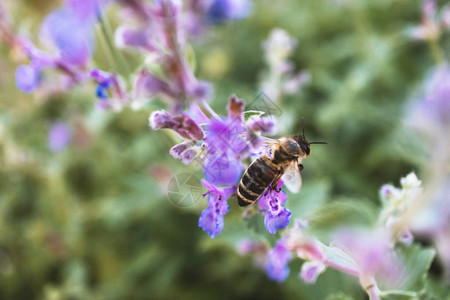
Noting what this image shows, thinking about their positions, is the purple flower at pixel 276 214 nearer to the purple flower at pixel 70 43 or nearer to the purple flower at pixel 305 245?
the purple flower at pixel 305 245

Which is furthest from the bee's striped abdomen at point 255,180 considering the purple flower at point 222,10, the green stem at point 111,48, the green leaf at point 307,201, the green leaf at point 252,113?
the purple flower at point 222,10

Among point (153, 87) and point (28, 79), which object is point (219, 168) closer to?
point (153, 87)

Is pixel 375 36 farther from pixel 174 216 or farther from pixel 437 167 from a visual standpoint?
pixel 437 167

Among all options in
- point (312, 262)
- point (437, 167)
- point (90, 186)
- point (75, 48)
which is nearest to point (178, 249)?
point (90, 186)

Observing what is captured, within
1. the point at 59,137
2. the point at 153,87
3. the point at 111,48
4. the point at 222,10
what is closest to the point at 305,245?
the point at 153,87

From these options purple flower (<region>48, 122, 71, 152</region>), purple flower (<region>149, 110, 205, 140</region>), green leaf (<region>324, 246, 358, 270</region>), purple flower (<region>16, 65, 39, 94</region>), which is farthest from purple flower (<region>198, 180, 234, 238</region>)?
purple flower (<region>48, 122, 71, 152</region>)

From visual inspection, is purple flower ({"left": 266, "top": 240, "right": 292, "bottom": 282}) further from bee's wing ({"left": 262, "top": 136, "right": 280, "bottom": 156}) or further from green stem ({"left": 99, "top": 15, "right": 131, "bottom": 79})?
green stem ({"left": 99, "top": 15, "right": 131, "bottom": 79})
